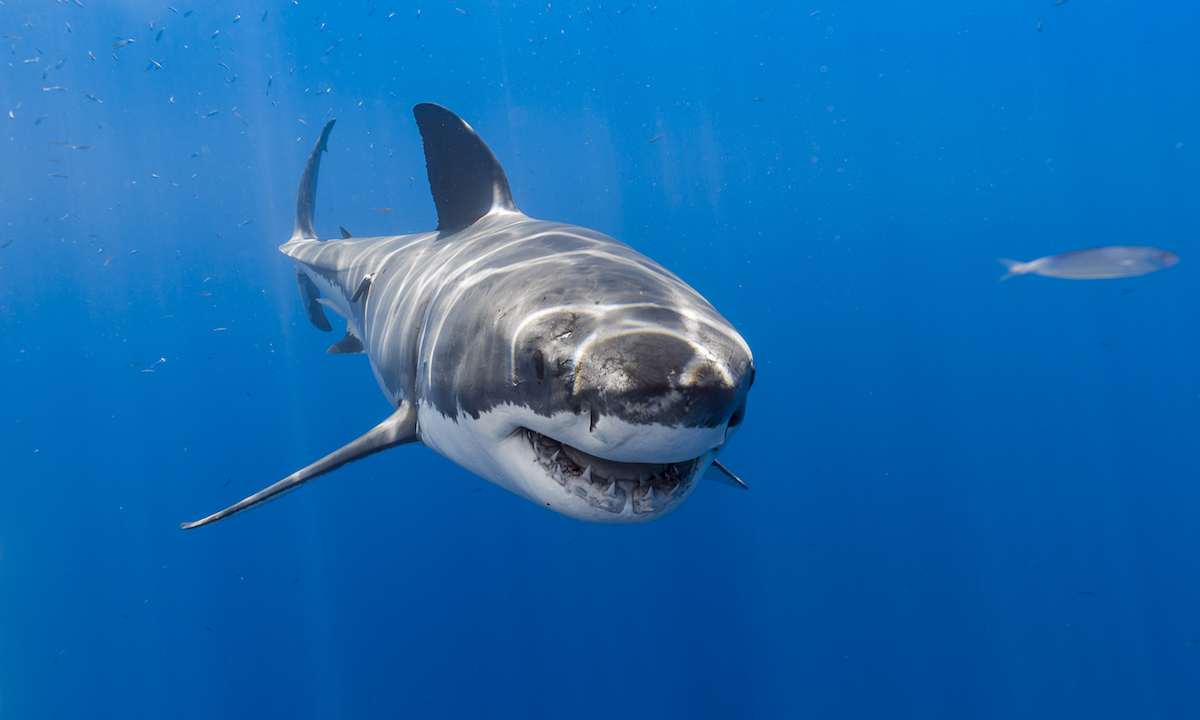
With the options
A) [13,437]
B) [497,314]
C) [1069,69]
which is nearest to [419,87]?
[13,437]

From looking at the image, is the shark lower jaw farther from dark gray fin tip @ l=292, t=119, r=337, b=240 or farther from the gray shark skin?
dark gray fin tip @ l=292, t=119, r=337, b=240

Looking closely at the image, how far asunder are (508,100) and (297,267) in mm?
32366

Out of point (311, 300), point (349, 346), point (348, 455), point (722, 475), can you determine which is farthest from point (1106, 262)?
point (311, 300)

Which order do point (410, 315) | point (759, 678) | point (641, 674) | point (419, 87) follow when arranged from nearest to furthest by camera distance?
point (410, 315) < point (641, 674) < point (759, 678) < point (419, 87)

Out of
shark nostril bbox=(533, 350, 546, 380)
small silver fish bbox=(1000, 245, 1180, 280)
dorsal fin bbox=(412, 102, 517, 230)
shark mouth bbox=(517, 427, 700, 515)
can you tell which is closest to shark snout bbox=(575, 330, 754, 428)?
shark nostril bbox=(533, 350, 546, 380)

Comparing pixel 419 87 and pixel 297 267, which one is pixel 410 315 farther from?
pixel 419 87

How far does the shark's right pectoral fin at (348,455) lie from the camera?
233 cm

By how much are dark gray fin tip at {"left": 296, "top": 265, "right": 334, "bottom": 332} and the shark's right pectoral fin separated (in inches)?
144

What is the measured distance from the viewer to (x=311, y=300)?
18.9ft

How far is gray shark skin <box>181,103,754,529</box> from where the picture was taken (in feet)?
3.47

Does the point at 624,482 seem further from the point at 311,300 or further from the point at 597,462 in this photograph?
the point at 311,300

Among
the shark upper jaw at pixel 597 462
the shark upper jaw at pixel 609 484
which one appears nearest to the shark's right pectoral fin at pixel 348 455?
the shark upper jaw at pixel 597 462

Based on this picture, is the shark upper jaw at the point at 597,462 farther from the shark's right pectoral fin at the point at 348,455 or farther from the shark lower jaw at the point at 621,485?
the shark's right pectoral fin at the point at 348,455

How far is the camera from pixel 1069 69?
43875 mm
